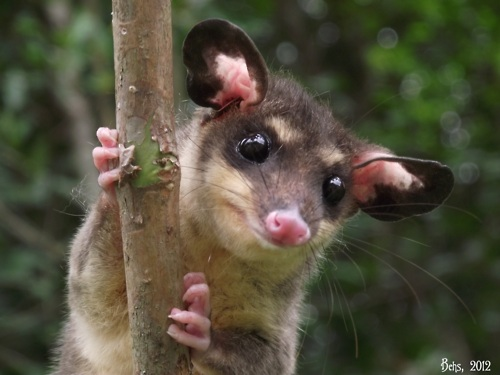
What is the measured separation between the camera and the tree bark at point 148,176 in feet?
9.80

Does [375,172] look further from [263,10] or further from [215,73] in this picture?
[263,10]

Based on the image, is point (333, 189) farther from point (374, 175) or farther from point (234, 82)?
point (234, 82)

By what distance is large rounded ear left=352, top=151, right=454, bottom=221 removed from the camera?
398cm

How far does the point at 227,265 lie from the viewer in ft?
12.7

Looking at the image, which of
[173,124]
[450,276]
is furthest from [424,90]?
[173,124]

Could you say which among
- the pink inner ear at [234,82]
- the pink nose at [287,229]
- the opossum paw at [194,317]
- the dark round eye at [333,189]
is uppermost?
the pink inner ear at [234,82]

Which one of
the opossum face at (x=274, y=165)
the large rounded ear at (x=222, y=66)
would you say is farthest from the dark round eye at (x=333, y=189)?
the large rounded ear at (x=222, y=66)

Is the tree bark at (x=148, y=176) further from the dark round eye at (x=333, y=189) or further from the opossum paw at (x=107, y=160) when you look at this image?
the dark round eye at (x=333, y=189)

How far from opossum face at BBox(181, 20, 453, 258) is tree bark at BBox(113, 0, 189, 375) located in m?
0.42

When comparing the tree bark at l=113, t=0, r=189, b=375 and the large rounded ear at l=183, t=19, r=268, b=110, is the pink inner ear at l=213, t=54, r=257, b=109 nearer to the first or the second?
the large rounded ear at l=183, t=19, r=268, b=110

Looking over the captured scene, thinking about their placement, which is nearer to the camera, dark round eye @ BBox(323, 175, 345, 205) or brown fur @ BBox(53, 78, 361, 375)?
brown fur @ BBox(53, 78, 361, 375)

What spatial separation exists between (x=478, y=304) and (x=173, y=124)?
5.35 meters

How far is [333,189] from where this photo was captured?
12.6 feet

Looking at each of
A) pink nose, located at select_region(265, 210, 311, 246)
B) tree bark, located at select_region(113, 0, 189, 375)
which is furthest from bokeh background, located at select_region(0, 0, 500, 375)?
tree bark, located at select_region(113, 0, 189, 375)
